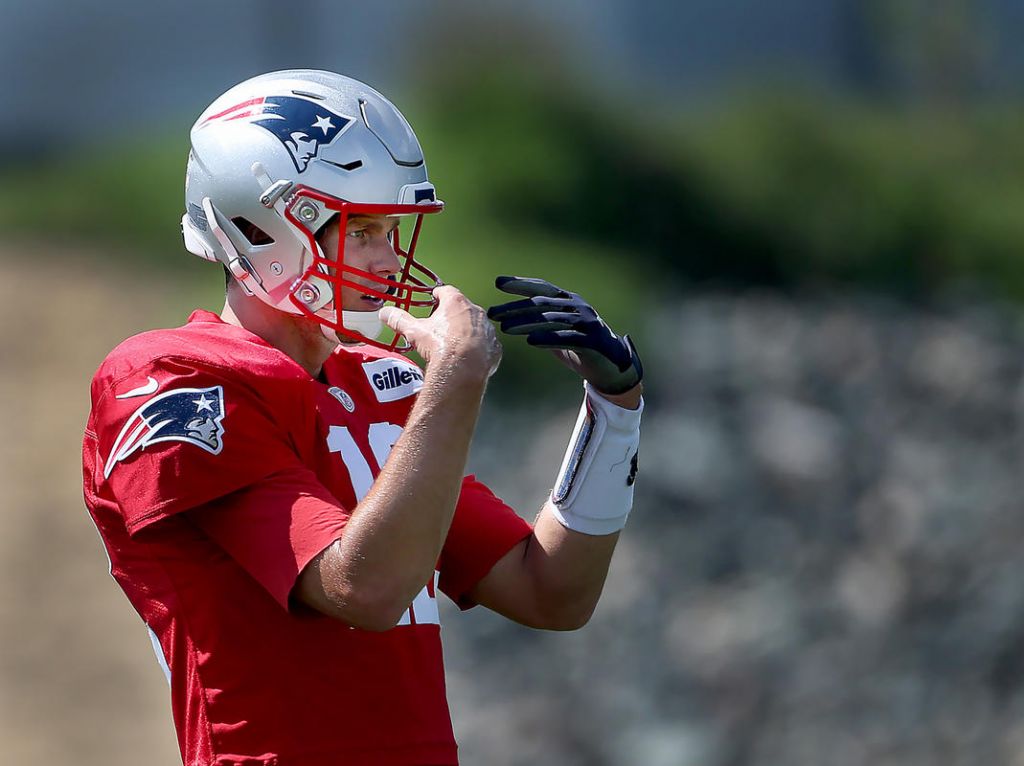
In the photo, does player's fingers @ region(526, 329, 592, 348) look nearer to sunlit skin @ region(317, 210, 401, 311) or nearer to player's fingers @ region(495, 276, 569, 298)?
player's fingers @ region(495, 276, 569, 298)

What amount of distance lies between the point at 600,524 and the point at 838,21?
7150 mm

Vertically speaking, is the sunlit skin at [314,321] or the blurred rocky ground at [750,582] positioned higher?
the sunlit skin at [314,321]

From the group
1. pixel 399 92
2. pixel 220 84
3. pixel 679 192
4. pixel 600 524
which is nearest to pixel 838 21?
pixel 679 192

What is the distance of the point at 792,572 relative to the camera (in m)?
5.77

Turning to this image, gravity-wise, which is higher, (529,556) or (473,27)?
(529,556)

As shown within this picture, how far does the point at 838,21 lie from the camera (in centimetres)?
877

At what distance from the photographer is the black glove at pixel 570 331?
6.67 feet

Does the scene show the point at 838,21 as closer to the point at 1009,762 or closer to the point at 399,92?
the point at 399,92

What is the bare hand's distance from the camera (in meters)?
1.82

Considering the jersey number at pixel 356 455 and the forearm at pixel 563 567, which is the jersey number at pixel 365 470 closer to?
the jersey number at pixel 356 455

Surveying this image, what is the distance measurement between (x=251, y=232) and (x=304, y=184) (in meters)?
0.14

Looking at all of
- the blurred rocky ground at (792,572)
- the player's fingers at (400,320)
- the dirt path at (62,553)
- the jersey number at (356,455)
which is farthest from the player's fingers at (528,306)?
the dirt path at (62,553)

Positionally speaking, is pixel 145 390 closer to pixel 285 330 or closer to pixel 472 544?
pixel 285 330

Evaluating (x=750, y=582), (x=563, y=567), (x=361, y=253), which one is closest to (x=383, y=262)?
(x=361, y=253)
